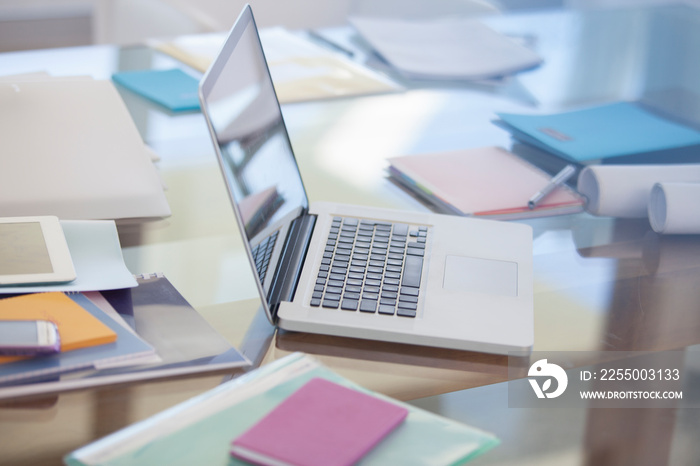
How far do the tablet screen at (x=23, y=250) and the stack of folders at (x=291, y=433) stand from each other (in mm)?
252

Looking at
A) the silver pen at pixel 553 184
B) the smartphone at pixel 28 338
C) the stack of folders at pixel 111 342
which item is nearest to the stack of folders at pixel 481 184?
the silver pen at pixel 553 184

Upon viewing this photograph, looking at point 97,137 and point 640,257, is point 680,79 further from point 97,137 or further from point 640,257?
point 97,137

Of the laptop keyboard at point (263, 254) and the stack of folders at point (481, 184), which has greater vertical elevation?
the stack of folders at point (481, 184)

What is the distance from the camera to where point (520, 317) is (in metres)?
0.82

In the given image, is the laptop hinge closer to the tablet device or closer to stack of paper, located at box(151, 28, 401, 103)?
the tablet device

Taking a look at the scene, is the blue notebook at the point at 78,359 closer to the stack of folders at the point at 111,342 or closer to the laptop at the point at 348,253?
the stack of folders at the point at 111,342

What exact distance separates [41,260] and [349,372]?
337mm

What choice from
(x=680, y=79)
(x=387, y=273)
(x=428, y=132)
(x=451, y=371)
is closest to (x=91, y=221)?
(x=387, y=273)

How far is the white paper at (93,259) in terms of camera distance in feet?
2.57

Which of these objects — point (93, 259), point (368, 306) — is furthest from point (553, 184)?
point (93, 259)

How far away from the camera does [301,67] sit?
1669 mm

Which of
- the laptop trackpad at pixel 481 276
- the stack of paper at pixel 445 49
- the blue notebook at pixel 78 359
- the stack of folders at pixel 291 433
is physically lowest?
the stack of folders at pixel 291 433

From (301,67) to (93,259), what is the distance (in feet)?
3.02

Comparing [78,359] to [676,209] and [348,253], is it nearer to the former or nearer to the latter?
[348,253]
